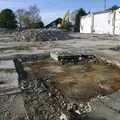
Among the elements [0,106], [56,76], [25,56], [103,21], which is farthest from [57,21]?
[0,106]

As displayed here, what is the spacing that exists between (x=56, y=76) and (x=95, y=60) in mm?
3661

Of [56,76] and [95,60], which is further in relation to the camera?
[95,60]

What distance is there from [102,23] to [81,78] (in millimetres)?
→ 37193

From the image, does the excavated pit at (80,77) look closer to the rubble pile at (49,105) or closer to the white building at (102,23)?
the rubble pile at (49,105)

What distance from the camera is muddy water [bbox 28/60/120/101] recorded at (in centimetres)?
700

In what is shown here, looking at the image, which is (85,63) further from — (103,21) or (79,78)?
(103,21)

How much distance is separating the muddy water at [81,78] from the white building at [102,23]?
2847 centimetres

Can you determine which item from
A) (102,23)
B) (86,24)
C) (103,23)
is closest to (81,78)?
(103,23)

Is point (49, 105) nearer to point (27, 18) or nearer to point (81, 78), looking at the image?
point (81, 78)

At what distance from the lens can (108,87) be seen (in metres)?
7.40

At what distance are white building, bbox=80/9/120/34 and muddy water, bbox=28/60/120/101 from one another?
1121 inches

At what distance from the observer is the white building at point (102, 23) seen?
128 ft

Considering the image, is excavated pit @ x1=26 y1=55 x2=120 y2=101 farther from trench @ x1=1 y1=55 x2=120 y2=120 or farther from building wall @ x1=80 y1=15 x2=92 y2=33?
building wall @ x1=80 y1=15 x2=92 y2=33

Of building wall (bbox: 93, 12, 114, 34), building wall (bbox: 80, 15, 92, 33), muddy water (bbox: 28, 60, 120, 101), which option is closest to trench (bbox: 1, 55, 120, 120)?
muddy water (bbox: 28, 60, 120, 101)
